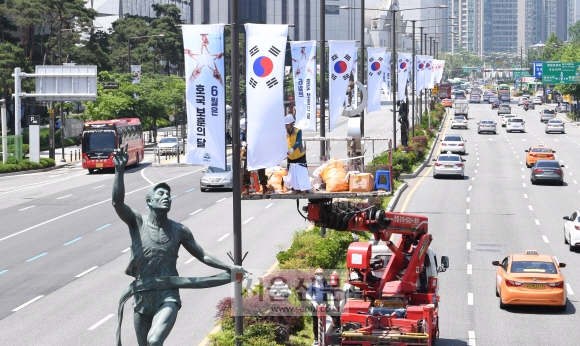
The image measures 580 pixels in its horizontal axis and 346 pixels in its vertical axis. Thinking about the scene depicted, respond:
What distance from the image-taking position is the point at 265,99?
19250mm

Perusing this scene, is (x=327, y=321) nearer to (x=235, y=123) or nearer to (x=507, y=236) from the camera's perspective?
(x=235, y=123)

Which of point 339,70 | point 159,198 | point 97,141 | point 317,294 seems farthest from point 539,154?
point 159,198

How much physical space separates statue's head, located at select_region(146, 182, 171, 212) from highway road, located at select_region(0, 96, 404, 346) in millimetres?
11535

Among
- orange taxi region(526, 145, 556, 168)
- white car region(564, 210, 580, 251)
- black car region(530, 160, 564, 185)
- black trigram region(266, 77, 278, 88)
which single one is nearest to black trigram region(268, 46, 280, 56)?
black trigram region(266, 77, 278, 88)

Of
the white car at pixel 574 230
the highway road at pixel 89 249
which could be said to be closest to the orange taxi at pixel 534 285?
the highway road at pixel 89 249

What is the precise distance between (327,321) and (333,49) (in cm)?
1667

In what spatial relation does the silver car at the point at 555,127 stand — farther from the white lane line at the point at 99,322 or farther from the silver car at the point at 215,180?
the white lane line at the point at 99,322

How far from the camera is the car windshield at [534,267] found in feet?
81.2

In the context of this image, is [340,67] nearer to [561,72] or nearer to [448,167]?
[448,167]

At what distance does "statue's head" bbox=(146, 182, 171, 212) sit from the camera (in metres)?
9.75

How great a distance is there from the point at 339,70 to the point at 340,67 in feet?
0.57

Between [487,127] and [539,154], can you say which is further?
[487,127]

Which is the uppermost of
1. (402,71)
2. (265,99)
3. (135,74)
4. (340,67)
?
(135,74)

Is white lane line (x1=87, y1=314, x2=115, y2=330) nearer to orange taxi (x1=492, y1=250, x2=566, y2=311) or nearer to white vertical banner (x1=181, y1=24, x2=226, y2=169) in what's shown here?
white vertical banner (x1=181, y1=24, x2=226, y2=169)
